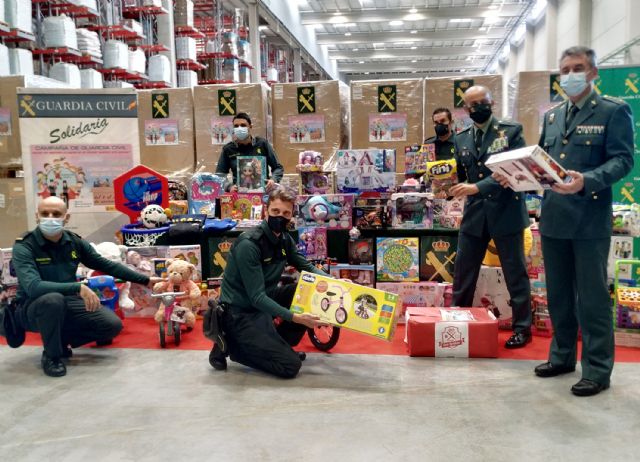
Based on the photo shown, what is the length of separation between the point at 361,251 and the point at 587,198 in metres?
1.85

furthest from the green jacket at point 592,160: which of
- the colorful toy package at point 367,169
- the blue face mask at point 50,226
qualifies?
the blue face mask at point 50,226

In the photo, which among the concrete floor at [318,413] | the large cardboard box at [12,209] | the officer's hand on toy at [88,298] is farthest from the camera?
the large cardboard box at [12,209]

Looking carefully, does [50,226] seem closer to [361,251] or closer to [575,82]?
[361,251]

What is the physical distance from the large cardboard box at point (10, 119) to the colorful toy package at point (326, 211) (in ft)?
10.4

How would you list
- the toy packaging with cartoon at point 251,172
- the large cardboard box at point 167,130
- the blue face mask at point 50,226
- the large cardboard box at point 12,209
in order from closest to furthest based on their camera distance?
the blue face mask at point 50,226, the toy packaging with cartoon at point 251,172, the large cardboard box at point 12,209, the large cardboard box at point 167,130

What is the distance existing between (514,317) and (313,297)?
1.45 meters

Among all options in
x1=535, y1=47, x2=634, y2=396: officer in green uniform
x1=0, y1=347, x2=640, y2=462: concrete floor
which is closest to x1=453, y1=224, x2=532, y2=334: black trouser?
x1=0, y1=347, x2=640, y2=462: concrete floor

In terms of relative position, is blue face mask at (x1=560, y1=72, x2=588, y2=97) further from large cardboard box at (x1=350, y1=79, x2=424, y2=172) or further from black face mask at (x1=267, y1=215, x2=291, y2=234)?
large cardboard box at (x1=350, y1=79, x2=424, y2=172)

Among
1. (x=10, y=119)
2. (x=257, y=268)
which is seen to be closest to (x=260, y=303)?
(x=257, y=268)

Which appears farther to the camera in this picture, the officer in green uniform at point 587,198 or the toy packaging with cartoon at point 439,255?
the toy packaging with cartoon at point 439,255

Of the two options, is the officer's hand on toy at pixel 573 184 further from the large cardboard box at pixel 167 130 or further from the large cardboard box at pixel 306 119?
the large cardboard box at pixel 167 130

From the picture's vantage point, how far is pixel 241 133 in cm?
476

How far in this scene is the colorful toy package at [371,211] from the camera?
4176 mm

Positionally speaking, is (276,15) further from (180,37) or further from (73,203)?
(73,203)
